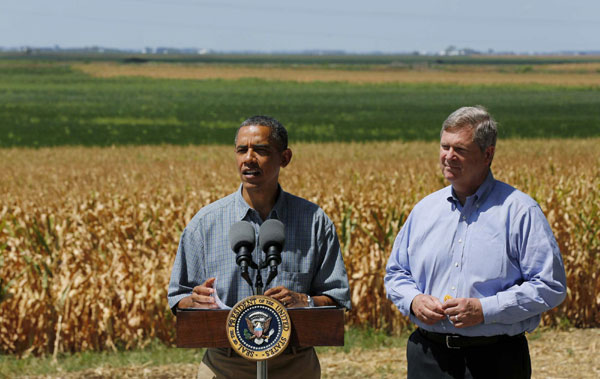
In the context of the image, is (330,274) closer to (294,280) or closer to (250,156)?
(294,280)

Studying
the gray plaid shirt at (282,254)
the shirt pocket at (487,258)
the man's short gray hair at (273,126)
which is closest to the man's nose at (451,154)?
the shirt pocket at (487,258)

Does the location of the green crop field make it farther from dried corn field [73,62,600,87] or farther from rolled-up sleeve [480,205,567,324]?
rolled-up sleeve [480,205,567,324]

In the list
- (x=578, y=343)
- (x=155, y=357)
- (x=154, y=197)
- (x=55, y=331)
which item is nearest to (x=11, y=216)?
(x=154, y=197)

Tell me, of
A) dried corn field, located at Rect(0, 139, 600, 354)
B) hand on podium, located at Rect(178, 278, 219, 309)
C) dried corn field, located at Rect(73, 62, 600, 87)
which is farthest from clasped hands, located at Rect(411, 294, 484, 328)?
dried corn field, located at Rect(73, 62, 600, 87)

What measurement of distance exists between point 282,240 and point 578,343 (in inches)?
248

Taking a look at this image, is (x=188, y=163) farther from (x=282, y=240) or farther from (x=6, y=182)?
(x=282, y=240)

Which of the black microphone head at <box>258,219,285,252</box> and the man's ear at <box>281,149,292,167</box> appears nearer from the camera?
the black microphone head at <box>258,219,285,252</box>

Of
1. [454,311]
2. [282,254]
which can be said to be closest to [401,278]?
[454,311]

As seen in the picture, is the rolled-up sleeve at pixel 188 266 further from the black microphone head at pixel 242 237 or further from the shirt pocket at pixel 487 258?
the shirt pocket at pixel 487 258

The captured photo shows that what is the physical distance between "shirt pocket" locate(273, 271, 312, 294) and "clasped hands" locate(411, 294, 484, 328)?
53 cm

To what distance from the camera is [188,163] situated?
24766 millimetres

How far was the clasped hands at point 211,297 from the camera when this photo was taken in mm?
3547

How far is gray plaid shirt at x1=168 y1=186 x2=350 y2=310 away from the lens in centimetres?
389

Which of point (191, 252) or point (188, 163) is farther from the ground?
point (191, 252)
